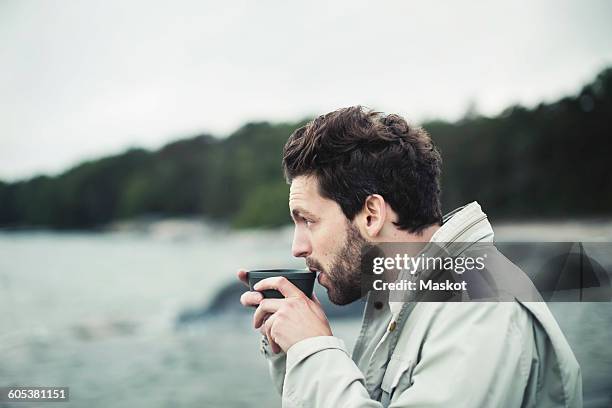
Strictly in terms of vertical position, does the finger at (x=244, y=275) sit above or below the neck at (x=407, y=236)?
below

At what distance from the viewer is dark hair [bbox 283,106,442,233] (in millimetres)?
1585

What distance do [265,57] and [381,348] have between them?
146 feet

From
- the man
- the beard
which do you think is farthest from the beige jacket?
the beard

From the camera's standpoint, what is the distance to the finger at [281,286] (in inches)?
57.3

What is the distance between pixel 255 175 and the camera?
177 feet

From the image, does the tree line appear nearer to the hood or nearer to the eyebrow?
the eyebrow

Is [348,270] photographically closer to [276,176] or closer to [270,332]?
[270,332]

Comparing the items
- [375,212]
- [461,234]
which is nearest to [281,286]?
[375,212]

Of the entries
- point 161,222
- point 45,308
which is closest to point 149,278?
point 45,308

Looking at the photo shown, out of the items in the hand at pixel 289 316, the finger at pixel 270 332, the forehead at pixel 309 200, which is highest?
the forehead at pixel 309 200

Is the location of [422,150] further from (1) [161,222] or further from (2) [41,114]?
(1) [161,222]

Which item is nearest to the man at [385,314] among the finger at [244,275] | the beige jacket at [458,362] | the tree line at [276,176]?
the beige jacket at [458,362]

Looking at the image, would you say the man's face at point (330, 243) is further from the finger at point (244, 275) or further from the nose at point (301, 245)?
the finger at point (244, 275)

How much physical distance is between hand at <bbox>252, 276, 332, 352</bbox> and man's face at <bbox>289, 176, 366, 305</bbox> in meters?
0.13
